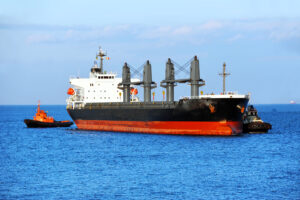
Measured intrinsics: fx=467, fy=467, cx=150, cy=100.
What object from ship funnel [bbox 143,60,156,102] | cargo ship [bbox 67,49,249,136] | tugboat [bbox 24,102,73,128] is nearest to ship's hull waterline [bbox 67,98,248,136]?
cargo ship [bbox 67,49,249,136]

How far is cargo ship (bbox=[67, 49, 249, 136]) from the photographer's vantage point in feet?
149

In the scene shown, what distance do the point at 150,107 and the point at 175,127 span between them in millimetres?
4003

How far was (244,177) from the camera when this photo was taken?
28.1 m

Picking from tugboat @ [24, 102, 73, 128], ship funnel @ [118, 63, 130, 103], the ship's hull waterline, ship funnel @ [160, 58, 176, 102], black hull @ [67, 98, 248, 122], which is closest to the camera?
black hull @ [67, 98, 248, 122]

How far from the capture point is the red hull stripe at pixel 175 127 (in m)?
45.9

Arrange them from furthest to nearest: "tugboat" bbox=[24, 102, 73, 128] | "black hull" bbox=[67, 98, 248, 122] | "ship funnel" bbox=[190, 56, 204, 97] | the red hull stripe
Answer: "tugboat" bbox=[24, 102, 73, 128], "ship funnel" bbox=[190, 56, 204, 97], the red hull stripe, "black hull" bbox=[67, 98, 248, 122]

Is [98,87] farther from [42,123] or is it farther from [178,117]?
[178,117]

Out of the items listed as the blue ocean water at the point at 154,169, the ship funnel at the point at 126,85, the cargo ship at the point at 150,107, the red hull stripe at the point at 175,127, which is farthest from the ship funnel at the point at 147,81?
the blue ocean water at the point at 154,169

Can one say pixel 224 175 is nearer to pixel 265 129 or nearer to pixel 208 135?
pixel 208 135

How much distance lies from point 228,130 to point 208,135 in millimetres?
2059

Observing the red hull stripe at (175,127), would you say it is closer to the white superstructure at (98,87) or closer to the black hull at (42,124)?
the white superstructure at (98,87)

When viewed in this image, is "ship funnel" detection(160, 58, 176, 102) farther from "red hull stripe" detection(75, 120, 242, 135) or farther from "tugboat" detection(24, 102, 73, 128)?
"tugboat" detection(24, 102, 73, 128)

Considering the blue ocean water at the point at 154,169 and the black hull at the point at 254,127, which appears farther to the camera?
the black hull at the point at 254,127

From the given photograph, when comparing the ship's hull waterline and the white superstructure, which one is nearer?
the ship's hull waterline
